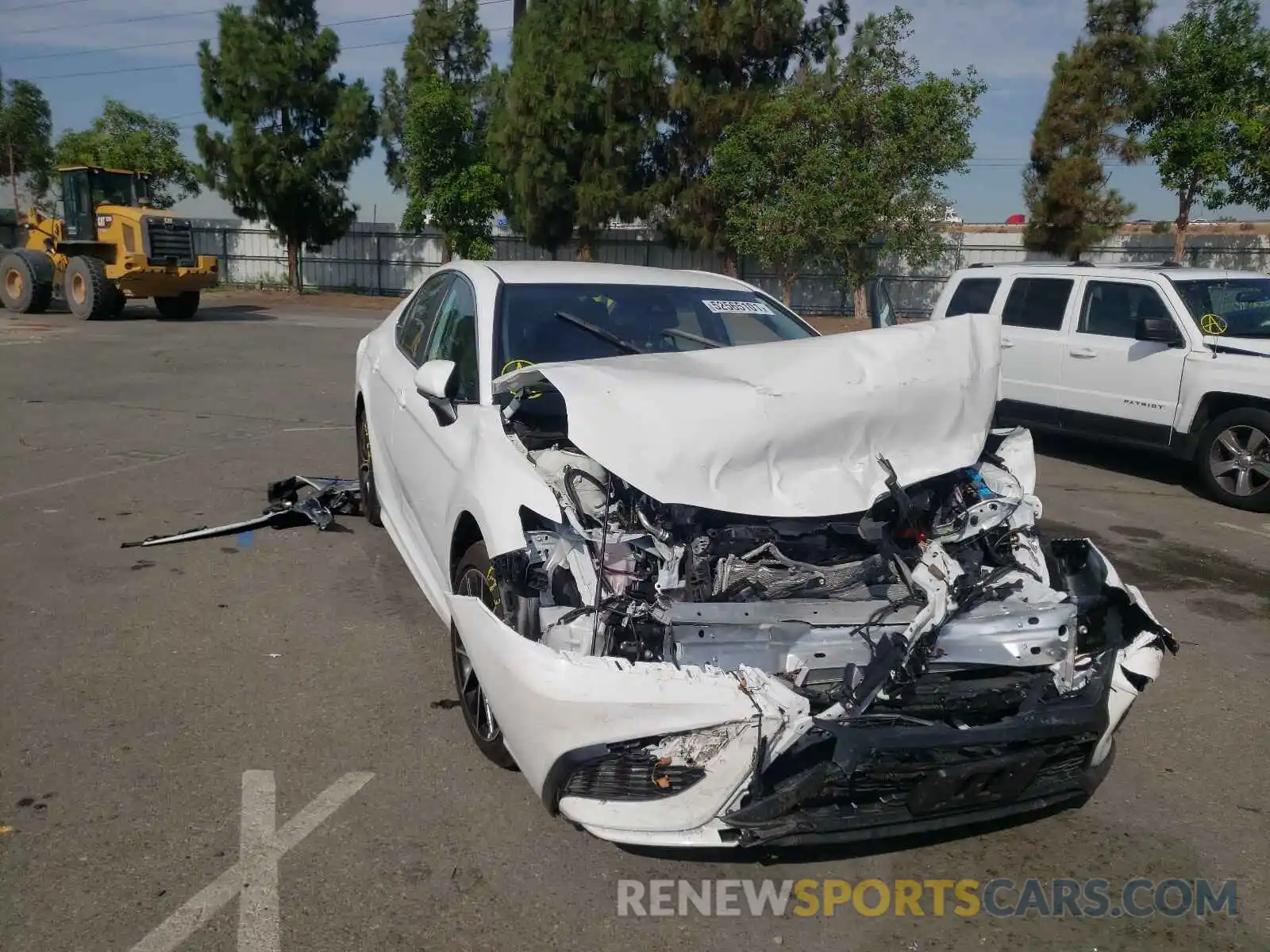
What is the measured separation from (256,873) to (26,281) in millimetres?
22193

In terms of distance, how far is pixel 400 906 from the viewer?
292 cm

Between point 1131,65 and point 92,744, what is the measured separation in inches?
1032

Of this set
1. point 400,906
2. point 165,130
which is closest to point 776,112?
point 400,906

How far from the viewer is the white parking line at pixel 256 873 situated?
2.77 meters

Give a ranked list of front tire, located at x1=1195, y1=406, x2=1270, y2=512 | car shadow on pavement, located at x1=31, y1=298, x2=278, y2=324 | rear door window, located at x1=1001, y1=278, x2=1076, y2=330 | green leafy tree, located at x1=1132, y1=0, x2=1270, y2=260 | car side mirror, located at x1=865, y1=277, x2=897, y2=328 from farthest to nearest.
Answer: car shadow on pavement, located at x1=31, y1=298, x2=278, y2=324 < green leafy tree, located at x1=1132, y1=0, x2=1270, y2=260 < rear door window, located at x1=1001, y1=278, x2=1076, y2=330 < front tire, located at x1=1195, y1=406, x2=1270, y2=512 < car side mirror, located at x1=865, y1=277, x2=897, y2=328

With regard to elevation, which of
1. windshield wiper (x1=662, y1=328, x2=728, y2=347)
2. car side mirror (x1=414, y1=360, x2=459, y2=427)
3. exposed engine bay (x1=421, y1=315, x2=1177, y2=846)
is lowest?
exposed engine bay (x1=421, y1=315, x2=1177, y2=846)

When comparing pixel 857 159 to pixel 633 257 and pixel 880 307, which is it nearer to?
pixel 633 257

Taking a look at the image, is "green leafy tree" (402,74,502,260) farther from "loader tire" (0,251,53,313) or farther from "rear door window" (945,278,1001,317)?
"rear door window" (945,278,1001,317)

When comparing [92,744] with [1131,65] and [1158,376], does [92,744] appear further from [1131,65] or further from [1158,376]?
[1131,65]

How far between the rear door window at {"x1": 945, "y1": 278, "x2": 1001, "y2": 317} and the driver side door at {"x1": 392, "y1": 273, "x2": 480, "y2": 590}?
614cm

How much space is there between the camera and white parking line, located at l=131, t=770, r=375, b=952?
2770 millimetres

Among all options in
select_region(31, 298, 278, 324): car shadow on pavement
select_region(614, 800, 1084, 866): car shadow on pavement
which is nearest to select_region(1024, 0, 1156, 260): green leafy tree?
select_region(31, 298, 278, 324): car shadow on pavement

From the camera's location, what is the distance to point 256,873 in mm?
3047

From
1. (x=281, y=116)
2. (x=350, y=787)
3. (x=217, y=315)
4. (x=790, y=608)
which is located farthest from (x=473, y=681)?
(x=281, y=116)
